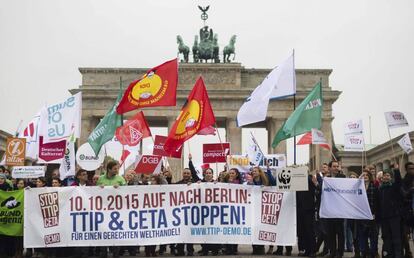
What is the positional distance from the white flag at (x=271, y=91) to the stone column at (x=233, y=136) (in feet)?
123

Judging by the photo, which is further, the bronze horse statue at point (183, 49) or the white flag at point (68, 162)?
the bronze horse statue at point (183, 49)

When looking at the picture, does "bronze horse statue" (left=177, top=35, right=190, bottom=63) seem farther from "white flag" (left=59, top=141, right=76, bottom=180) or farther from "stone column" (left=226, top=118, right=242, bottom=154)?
"white flag" (left=59, top=141, right=76, bottom=180)

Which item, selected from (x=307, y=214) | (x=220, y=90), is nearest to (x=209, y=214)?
(x=307, y=214)

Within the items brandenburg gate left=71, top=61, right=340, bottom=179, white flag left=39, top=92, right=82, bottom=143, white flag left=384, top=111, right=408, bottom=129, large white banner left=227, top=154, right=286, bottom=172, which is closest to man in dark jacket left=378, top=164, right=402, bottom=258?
white flag left=384, top=111, right=408, bottom=129

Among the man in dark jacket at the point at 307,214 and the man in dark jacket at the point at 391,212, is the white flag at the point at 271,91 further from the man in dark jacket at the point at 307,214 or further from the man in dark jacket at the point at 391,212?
the man in dark jacket at the point at 391,212

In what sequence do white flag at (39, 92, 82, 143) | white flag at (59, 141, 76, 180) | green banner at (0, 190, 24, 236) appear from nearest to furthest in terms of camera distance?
green banner at (0, 190, 24, 236)
white flag at (39, 92, 82, 143)
white flag at (59, 141, 76, 180)

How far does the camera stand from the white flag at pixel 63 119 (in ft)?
53.6

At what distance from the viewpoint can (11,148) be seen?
1762cm

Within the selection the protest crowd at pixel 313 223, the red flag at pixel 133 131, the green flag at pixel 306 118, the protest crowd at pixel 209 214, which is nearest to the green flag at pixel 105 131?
the red flag at pixel 133 131

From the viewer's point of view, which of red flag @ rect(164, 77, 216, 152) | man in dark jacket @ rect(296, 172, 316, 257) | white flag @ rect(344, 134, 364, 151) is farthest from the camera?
white flag @ rect(344, 134, 364, 151)

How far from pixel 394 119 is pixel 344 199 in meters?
5.02

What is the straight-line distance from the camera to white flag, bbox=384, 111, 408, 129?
54.5ft

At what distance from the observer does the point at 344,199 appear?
12477 millimetres

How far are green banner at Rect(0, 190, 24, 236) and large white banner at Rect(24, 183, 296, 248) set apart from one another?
0.82 feet
